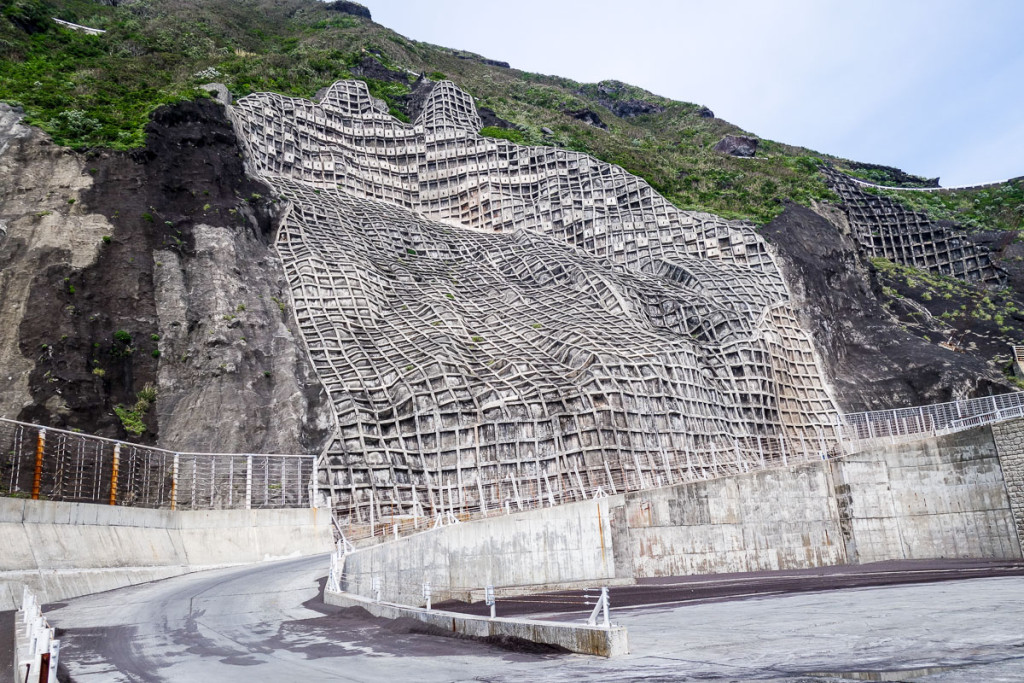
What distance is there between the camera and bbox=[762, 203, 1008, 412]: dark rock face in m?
41.9

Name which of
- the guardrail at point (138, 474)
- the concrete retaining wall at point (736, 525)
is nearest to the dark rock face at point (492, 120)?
the guardrail at point (138, 474)

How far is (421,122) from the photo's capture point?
2527 inches

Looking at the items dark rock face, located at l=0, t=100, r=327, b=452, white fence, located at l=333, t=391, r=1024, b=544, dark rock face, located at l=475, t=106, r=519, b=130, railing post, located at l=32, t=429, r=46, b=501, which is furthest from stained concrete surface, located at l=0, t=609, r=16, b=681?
dark rock face, located at l=475, t=106, r=519, b=130

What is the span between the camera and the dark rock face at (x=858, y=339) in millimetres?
41938

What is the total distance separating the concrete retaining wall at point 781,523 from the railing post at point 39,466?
1040 centimetres

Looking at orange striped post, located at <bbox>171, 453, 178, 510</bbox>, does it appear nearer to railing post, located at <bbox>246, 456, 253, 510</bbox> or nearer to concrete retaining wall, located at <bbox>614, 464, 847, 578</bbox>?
railing post, located at <bbox>246, 456, 253, 510</bbox>

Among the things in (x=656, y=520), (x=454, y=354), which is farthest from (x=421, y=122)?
(x=656, y=520)

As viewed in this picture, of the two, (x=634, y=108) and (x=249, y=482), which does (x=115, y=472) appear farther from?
(x=634, y=108)

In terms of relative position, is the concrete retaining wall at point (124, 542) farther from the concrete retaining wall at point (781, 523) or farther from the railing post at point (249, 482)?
the concrete retaining wall at point (781, 523)

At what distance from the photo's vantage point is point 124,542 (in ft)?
65.9

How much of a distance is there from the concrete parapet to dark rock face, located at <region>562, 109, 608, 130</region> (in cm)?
9418

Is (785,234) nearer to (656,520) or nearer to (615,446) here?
(615,446)

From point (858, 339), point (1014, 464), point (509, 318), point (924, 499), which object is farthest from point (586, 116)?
point (1014, 464)

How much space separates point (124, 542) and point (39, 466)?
11.0 feet
